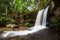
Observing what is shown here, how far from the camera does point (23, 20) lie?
17062 mm

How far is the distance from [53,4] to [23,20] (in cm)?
512

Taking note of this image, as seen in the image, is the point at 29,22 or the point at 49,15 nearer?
the point at 49,15

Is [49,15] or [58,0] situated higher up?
[58,0]

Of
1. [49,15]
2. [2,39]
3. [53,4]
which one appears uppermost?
[53,4]

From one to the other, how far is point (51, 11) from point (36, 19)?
93.6 inches

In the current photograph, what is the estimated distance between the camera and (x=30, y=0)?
2134 centimetres

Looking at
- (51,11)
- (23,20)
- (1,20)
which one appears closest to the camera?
(51,11)

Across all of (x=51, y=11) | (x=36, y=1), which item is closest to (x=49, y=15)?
(x=51, y=11)

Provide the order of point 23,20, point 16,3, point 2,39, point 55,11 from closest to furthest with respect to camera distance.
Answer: point 2,39, point 55,11, point 23,20, point 16,3

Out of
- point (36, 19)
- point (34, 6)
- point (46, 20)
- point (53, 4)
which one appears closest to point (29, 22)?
point (36, 19)

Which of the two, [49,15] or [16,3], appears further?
[16,3]

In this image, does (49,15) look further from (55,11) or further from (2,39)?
(2,39)

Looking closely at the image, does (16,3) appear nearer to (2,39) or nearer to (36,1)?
(36,1)

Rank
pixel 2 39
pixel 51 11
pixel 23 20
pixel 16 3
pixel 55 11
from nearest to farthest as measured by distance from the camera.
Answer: pixel 2 39 → pixel 55 11 → pixel 51 11 → pixel 23 20 → pixel 16 3
